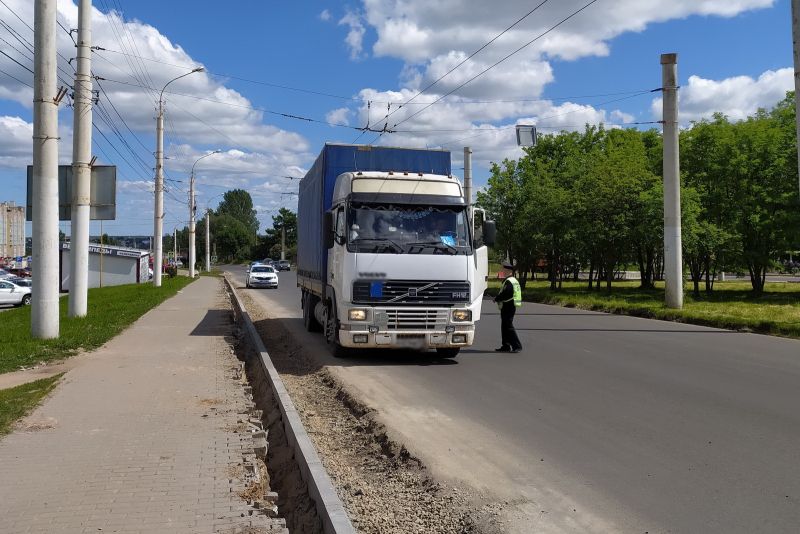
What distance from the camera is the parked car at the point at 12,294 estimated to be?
33.3 m

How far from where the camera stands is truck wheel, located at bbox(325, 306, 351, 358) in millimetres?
11570

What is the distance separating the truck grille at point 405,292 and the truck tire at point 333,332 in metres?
1.08

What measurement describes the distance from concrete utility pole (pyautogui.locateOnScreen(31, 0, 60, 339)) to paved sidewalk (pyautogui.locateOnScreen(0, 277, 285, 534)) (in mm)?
3278

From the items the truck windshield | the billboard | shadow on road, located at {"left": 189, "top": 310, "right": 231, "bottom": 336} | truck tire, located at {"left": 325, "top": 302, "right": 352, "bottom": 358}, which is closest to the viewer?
the truck windshield

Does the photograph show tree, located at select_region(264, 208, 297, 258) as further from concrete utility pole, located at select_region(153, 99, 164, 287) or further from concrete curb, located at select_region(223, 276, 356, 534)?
concrete curb, located at select_region(223, 276, 356, 534)

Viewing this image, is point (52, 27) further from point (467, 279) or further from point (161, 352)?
point (467, 279)

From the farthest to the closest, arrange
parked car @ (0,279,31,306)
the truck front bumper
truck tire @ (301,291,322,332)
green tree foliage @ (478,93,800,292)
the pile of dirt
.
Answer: parked car @ (0,279,31,306), green tree foliage @ (478,93,800,292), truck tire @ (301,291,322,332), the truck front bumper, the pile of dirt

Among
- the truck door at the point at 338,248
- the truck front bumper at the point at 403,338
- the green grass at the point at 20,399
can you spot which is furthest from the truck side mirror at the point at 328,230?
the green grass at the point at 20,399

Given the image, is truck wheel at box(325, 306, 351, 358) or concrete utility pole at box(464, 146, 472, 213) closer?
truck wheel at box(325, 306, 351, 358)

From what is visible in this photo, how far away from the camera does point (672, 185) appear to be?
68.4 ft

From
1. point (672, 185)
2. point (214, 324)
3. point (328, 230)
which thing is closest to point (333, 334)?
point (328, 230)

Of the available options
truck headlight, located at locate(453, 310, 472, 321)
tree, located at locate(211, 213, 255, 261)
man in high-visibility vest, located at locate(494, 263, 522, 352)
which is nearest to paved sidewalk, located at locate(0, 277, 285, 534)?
truck headlight, located at locate(453, 310, 472, 321)

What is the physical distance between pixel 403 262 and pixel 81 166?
10048 millimetres

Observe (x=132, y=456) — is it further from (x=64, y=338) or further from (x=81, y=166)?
(x=81, y=166)
